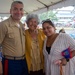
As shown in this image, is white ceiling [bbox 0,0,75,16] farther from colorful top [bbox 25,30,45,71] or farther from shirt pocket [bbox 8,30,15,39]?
shirt pocket [bbox 8,30,15,39]

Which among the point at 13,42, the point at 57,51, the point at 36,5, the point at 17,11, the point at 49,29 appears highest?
the point at 36,5

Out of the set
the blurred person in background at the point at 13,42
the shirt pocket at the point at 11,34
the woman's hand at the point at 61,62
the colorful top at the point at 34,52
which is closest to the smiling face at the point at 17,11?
the blurred person in background at the point at 13,42

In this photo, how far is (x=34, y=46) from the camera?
2.28m

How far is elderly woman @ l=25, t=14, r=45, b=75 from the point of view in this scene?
2.26 m

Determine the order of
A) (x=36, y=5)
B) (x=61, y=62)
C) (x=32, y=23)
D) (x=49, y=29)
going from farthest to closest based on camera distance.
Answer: (x=36, y=5)
(x=32, y=23)
(x=49, y=29)
(x=61, y=62)

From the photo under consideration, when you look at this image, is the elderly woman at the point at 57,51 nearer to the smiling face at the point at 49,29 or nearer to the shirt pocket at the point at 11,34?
the smiling face at the point at 49,29

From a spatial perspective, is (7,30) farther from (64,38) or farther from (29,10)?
(29,10)

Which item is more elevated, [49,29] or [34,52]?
[49,29]

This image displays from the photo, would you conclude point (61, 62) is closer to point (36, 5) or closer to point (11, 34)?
point (11, 34)

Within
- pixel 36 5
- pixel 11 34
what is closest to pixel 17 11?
pixel 11 34

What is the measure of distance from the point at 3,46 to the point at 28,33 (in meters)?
0.39

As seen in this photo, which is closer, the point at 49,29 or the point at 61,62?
the point at 61,62

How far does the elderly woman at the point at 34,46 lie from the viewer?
226cm

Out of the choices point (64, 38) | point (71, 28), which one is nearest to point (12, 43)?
point (64, 38)
